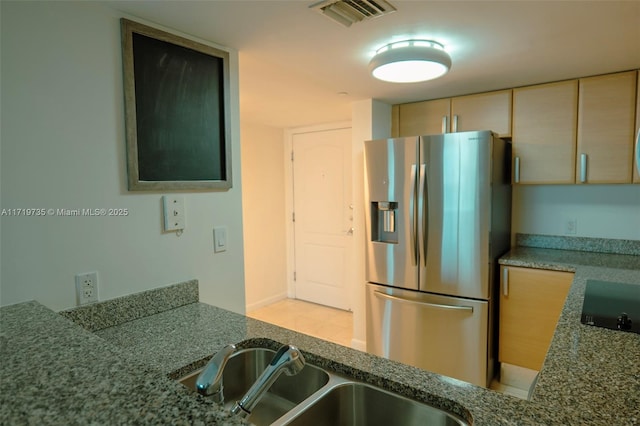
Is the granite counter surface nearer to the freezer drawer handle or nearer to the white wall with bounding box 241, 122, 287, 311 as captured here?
the freezer drawer handle

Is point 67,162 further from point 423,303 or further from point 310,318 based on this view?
point 310,318

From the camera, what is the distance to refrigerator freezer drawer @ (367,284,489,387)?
2.41m

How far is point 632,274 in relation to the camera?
1.99 m

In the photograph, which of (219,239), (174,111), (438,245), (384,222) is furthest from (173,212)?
(438,245)

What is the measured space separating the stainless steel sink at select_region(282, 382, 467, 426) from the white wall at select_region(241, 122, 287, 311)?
3.15m

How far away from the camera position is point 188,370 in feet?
3.82

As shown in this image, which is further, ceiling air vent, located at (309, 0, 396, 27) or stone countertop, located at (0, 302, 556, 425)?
ceiling air vent, located at (309, 0, 396, 27)

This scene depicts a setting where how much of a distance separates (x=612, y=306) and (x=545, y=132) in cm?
148

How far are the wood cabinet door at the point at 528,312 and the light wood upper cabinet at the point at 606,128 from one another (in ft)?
2.35

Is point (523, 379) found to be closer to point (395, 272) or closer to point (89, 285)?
point (395, 272)

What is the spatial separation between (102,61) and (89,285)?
2.74 ft

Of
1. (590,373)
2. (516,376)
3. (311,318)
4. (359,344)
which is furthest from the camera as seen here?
(311,318)

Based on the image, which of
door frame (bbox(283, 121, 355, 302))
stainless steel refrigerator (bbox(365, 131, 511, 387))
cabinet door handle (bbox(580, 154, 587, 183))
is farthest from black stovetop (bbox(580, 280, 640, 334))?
door frame (bbox(283, 121, 355, 302))

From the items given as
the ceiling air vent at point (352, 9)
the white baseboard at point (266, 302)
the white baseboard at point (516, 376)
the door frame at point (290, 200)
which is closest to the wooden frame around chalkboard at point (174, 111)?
the ceiling air vent at point (352, 9)
